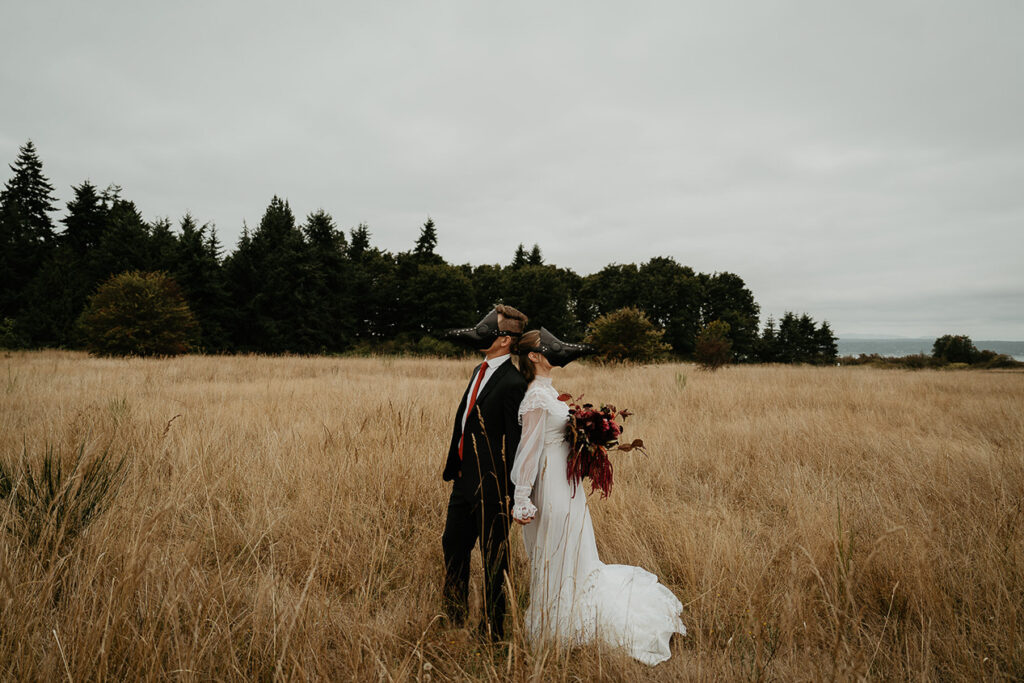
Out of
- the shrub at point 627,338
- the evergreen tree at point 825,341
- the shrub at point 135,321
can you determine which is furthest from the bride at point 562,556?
the evergreen tree at point 825,341

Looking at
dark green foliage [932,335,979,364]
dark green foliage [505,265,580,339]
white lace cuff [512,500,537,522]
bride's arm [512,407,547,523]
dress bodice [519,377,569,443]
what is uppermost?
dark green foliage [505,265,580,339]

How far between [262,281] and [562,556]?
35509 millimetres

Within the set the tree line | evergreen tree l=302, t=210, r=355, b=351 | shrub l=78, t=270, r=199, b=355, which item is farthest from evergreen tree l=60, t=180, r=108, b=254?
shrub l=78, t=270, r=199, b=355

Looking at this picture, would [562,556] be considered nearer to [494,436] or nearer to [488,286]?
[494,436]

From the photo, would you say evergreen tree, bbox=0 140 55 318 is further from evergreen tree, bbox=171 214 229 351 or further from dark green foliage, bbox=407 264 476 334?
dark green foliage, bbox=407 264 476 334

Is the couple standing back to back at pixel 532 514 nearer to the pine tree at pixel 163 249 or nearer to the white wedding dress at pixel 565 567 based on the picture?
the white wedding dress at pixel 565 567

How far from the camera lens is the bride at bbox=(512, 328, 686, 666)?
7.27 feet

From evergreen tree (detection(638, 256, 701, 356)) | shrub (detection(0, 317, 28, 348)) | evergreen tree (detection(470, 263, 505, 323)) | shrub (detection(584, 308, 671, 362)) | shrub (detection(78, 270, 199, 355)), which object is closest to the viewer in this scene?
shrub (detection(78, 270, 199, 355))

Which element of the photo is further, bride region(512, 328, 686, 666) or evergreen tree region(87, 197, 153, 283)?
evergreen tree region(87, 197, 153, 283)

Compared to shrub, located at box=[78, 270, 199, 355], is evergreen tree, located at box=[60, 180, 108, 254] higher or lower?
higher

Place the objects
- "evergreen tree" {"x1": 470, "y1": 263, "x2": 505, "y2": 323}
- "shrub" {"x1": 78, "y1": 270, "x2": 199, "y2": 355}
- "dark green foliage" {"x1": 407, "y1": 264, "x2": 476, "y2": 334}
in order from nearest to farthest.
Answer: "shrub" {"x1": 78, "y1": 270, "x2": 199, "y2": 355}, "dark green foliage" {"x1": 407, "y1": 264, "x2": 476, "y2": 334}, "evergreen tree" {"x1": 470, "y1": 263, "x2": 505, "y2": 323}

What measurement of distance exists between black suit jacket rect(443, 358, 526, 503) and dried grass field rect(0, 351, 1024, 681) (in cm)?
66

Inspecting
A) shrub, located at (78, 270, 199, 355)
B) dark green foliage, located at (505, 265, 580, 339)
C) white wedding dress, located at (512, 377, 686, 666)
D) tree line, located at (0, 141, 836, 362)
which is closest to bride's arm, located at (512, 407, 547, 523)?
white wedding dress, located at (512, 377, 686, 666)

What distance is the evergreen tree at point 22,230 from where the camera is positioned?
29.4 metres
